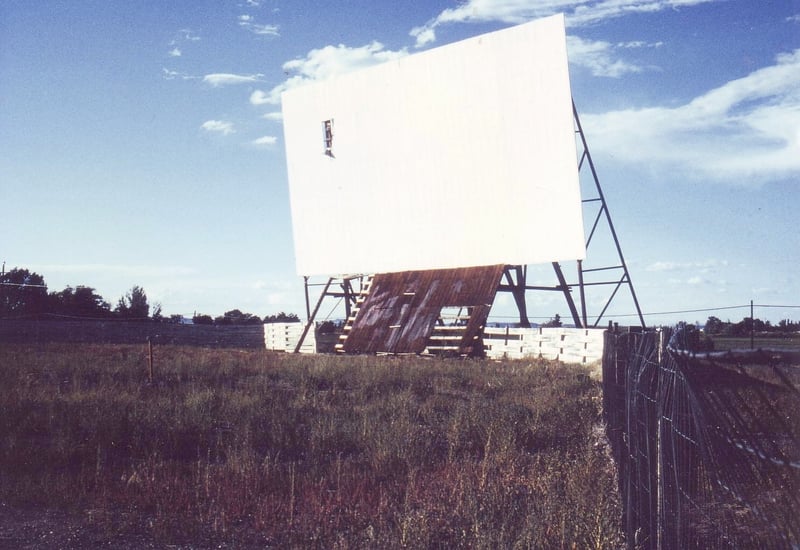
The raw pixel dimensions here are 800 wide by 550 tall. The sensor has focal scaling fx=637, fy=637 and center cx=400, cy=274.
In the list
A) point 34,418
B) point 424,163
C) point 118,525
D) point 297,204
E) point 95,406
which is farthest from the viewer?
Answer: point 297,204

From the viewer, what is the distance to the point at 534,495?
5859 mm

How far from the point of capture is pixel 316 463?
7.09 metres

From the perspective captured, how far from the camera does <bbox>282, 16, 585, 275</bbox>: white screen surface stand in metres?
19.3

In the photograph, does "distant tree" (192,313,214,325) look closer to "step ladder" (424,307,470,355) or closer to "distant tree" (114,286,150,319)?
"distant tree" (114,286,150,319)

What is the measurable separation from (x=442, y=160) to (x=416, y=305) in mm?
5148

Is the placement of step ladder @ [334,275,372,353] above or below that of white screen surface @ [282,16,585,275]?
below

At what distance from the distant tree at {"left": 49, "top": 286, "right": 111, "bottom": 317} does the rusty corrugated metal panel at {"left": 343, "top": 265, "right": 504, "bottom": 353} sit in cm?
2473

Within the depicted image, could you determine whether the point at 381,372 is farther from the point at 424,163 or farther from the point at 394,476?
the point at 424,163

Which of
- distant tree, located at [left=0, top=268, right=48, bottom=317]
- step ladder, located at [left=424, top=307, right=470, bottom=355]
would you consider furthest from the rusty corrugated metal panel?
distant tree, located at [left=0, top=268, right=48, bottom=317]

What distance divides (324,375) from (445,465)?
8.22 metres

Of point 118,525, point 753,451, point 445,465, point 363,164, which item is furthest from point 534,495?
point 363,164

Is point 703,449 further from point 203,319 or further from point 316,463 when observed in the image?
point 203,319

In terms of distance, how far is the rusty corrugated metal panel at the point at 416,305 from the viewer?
20.6m

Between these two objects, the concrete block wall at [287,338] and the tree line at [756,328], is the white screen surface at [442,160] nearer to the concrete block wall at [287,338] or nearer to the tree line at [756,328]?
the concrete block wall at [287,338]
